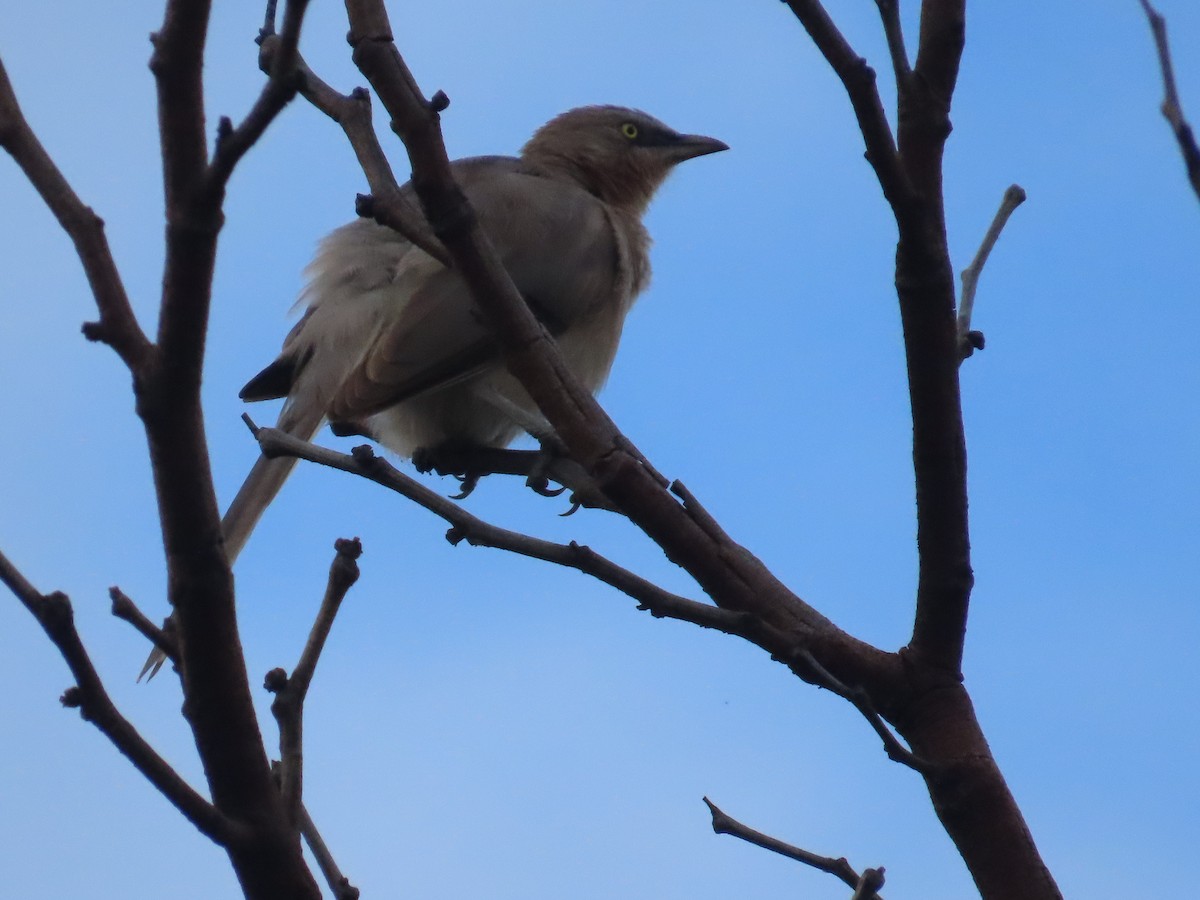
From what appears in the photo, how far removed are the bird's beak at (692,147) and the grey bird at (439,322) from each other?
87 centimetres

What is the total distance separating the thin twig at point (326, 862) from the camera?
189cm

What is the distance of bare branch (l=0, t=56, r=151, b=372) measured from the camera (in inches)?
64.8

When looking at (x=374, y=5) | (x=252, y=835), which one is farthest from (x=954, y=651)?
(x=374, y=5)

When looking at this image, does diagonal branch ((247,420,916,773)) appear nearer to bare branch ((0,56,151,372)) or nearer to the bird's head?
bare branch ((0,56,151,372))

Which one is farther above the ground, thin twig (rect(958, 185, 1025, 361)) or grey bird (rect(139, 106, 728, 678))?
grey bird (rect(139, 106, 728, 678))

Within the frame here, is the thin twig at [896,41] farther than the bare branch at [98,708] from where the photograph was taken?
Yes

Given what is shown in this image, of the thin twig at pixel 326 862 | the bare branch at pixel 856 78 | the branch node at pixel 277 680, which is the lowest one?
the thin twig at pixel 326 862

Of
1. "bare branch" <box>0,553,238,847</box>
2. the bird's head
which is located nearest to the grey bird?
the bird's head

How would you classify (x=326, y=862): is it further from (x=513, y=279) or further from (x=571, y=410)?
(x=513, y=279)

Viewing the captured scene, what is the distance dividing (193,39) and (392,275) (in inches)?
162

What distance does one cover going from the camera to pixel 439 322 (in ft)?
17.0

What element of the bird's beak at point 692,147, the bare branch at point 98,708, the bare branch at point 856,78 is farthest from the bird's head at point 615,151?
the bare branch at point 98,708

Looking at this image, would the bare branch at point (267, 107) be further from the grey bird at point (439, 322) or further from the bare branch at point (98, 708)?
the grey bird at point (439, 322)

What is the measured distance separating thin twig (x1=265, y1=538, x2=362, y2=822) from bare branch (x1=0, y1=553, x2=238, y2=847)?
0.13 metres
